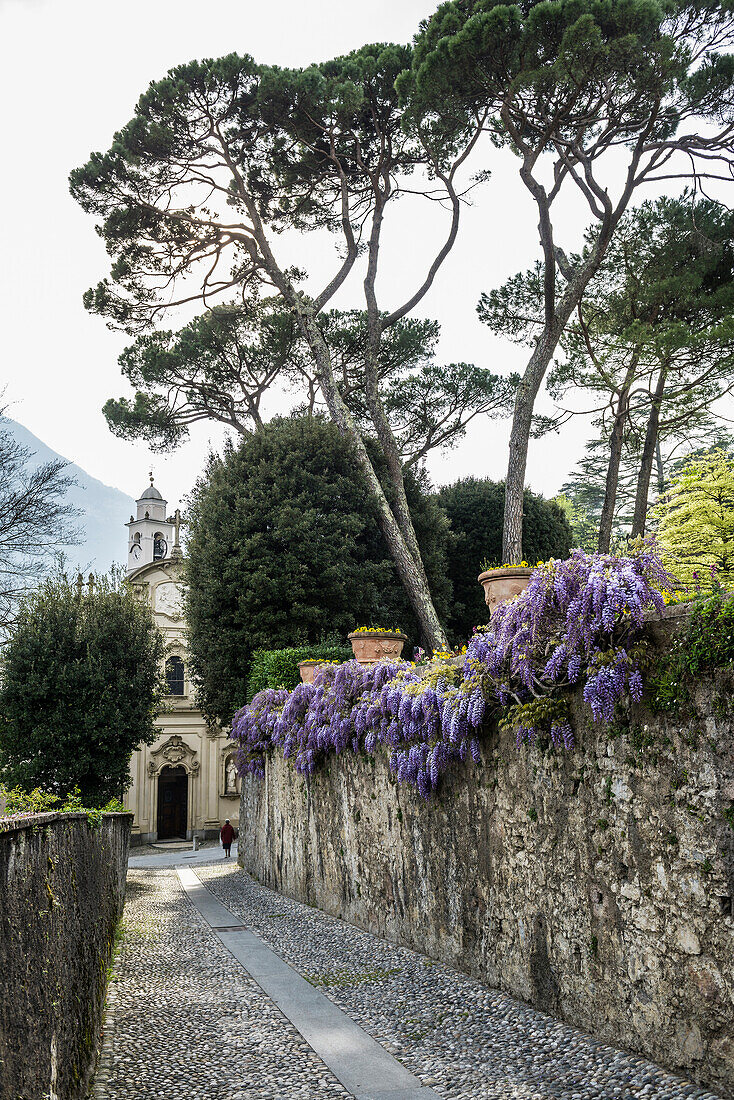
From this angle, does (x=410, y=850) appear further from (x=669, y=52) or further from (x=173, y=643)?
(x=173, y=643)

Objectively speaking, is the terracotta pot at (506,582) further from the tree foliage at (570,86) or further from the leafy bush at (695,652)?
the tree foliage at (570,86)

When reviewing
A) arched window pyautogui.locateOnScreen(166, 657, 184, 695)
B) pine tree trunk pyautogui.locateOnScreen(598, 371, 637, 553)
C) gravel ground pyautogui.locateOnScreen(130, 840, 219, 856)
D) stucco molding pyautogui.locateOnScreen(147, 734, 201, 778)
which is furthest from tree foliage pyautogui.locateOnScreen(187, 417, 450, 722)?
arched window pyautogui.locateOnScreen(166, 657, 184, 695)

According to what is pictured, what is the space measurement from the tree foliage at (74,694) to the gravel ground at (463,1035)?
31.4 feet

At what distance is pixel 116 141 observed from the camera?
1750 cm

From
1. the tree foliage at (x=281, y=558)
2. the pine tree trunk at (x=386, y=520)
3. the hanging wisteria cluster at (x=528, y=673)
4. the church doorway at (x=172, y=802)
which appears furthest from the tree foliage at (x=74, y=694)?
the church doorway at (x=172, y=802)

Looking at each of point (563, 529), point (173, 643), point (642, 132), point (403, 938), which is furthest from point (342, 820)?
point (173, 643)

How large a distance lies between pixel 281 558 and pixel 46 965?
42.8 feet

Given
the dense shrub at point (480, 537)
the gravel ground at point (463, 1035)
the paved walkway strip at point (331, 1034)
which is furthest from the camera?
the dense shrub at point (480, 537)

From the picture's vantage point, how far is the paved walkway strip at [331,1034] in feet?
13.6

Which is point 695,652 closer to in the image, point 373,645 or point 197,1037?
point 197,1037

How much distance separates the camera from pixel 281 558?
1611 centimetres

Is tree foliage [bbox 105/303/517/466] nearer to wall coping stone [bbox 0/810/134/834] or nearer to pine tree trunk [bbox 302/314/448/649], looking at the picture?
pine tree trunk [bbox 302/314/448/649]

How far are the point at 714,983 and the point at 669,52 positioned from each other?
13687mm

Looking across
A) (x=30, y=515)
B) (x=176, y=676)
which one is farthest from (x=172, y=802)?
(x=30, y=515)
